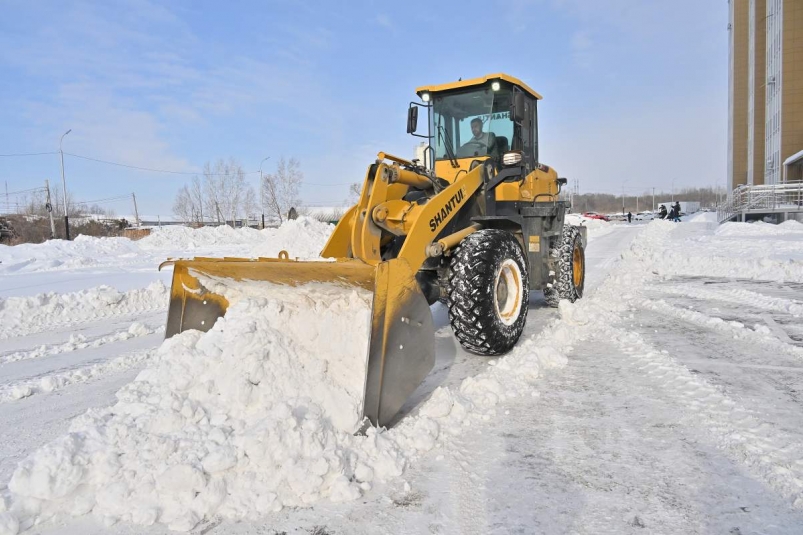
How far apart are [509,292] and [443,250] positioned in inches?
40.0

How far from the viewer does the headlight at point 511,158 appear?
19.4 feet

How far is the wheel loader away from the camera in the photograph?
11.7 ft

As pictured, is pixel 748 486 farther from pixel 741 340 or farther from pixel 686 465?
pixel 741 340

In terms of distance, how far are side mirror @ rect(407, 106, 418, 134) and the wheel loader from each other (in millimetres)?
13

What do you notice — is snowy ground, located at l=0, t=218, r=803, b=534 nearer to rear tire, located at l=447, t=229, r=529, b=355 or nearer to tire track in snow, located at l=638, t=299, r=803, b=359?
tire track in snow, located at l=638, t=299, r=803, b=359

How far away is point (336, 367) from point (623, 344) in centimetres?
330

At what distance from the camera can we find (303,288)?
13.5 feet

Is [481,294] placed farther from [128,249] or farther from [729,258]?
[128,249]

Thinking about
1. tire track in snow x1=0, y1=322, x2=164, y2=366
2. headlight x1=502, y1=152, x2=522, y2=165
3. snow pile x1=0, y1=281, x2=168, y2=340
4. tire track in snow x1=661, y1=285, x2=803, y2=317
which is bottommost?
tire track in snow x1=661, y1=285, x2=803, y2=317

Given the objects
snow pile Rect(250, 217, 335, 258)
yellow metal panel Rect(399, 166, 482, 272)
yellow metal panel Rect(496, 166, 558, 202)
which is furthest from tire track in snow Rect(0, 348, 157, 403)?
snow pile Rect(250, 217, 335, 258)

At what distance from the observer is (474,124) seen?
6406mm

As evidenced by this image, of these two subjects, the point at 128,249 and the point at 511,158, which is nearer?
the point at 511,158

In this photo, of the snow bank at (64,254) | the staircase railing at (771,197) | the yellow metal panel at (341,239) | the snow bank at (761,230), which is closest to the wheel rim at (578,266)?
the yellow metal panel at (341,239)

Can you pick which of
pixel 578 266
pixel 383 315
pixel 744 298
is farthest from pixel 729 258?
pixel 383 315
